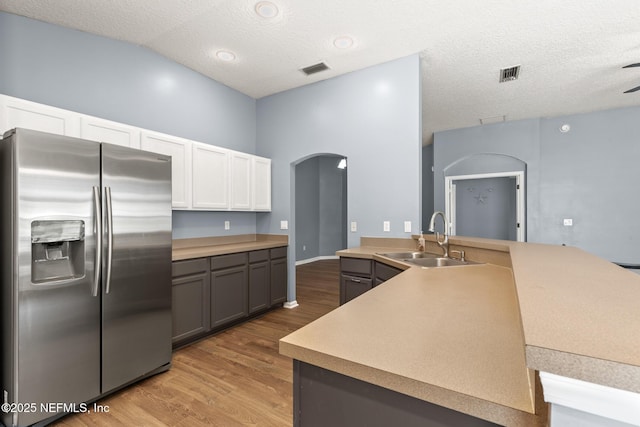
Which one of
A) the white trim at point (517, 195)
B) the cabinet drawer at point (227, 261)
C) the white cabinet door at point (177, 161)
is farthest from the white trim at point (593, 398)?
the white trim at point (517, 195)

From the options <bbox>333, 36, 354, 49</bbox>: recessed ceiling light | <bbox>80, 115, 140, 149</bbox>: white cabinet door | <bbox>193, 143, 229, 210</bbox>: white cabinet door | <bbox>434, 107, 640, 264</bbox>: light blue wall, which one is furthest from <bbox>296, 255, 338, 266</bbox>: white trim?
<bbox>333, 36, 354, 49</bbox>: recessed ceiling light

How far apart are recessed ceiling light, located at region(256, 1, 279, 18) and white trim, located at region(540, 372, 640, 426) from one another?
116 inches

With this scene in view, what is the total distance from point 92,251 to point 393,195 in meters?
2.85

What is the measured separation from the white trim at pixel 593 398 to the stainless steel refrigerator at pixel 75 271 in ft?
7.80

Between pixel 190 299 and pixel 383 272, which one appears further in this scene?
pixel 190 299

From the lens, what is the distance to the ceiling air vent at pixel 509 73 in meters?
3.58

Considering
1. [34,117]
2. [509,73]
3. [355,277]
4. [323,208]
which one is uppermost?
A: [509,73]

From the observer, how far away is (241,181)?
3877mm

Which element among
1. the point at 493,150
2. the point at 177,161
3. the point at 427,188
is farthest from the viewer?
the point at 427,188

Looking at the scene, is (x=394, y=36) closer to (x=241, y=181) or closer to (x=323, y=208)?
(x=241, y=181)

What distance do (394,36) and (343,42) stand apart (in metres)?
0.51

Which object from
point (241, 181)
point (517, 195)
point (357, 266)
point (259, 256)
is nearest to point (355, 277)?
point (357, 266)

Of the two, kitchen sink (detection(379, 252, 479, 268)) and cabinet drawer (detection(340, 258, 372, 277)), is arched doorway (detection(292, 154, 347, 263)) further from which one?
kitchen sink (detection(379, 252, 479, 268))

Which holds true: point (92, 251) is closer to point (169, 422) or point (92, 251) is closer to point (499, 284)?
point (169, 422)
